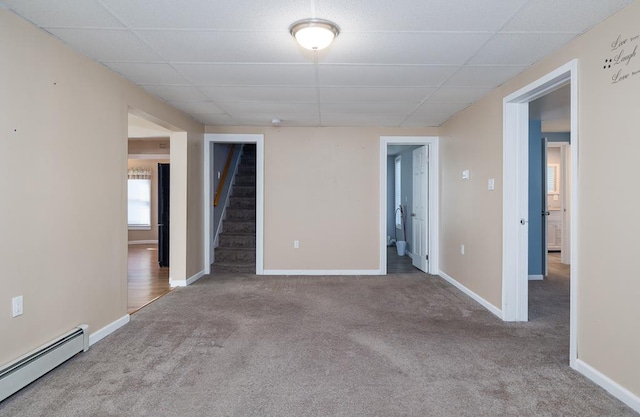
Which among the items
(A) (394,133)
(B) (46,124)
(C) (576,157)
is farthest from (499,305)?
(B) (46,124)

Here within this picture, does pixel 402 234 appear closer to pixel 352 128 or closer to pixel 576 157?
pixel 352 128

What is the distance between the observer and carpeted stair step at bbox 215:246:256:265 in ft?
20.1

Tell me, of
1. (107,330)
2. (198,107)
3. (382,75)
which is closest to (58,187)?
(107,330)

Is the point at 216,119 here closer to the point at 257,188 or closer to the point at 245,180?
the point at 257,188

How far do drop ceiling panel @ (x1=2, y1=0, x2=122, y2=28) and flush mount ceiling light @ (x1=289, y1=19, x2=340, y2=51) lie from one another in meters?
1.14

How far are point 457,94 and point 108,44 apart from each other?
10.6ft

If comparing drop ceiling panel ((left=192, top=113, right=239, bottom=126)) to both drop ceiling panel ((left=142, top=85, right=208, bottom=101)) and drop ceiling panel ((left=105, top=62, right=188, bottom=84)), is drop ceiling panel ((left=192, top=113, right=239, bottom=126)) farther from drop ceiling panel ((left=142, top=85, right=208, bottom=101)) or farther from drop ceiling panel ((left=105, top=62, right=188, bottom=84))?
drop ceiling panel ((left=105, top=62, right=188, bottom=84))

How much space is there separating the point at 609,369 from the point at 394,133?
420 cm

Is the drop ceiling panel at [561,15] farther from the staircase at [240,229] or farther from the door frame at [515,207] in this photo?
the staircase at [240,229]

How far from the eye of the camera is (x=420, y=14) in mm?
2266

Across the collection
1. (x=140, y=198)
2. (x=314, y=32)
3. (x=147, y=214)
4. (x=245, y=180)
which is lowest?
(x=147, y=214)

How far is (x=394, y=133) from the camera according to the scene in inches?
230

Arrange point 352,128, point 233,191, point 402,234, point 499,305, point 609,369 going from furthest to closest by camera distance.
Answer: point 402,234, point 233,191, point 352,128, point 499,305, point 609,369

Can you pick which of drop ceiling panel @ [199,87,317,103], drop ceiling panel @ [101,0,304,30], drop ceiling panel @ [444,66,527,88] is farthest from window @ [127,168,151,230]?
drop ceiling panel @ [444,66,527,88]
